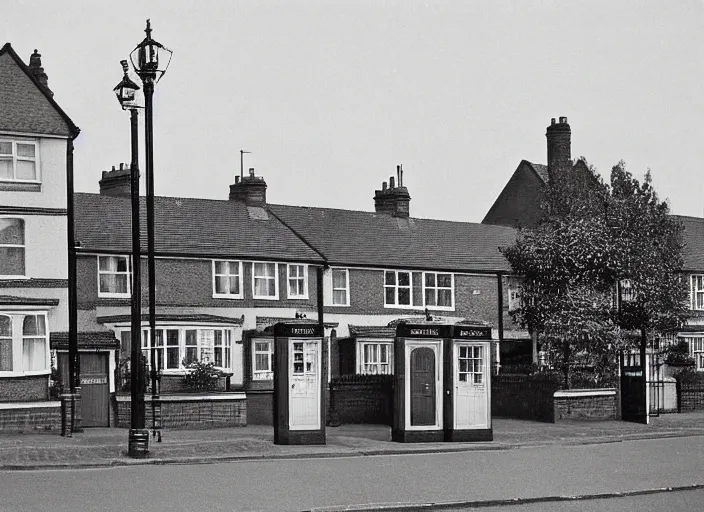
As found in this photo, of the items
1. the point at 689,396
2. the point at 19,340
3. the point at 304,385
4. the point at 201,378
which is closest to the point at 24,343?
the point at 19,340

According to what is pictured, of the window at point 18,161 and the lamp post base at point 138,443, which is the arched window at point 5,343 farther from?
the lamp post base at point 138,443

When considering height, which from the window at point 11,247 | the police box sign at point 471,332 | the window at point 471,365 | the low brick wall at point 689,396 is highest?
the window at point 11,247

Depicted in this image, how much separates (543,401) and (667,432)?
4519 millimetres

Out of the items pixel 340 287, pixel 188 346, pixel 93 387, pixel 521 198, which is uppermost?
pixel 521 198

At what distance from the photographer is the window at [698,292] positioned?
50.5m

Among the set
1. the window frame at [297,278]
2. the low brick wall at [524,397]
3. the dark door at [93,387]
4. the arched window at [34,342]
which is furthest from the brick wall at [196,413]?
the window frame at [297,278]

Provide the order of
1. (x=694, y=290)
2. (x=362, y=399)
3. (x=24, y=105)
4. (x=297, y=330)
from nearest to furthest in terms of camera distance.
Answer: (x=297, y=330)
(x=24, y=105)
(x=362, y=399)
(x=694, y=290)

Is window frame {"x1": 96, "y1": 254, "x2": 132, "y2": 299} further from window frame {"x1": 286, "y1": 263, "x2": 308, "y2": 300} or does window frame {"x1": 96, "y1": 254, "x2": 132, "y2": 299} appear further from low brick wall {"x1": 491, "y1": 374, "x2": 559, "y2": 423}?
low brick wall {"x1": 491, "y1": 374, "x2": 559, "y2": 423}

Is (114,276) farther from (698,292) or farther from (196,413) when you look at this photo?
(698,292)

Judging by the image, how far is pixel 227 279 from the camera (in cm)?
4088

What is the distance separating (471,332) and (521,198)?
31.1 meters

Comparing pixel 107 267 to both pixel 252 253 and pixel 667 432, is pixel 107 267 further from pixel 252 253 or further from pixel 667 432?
pixel 667 432

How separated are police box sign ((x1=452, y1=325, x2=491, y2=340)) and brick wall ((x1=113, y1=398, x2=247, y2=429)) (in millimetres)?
8621

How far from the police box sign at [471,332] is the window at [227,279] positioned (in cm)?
1621
